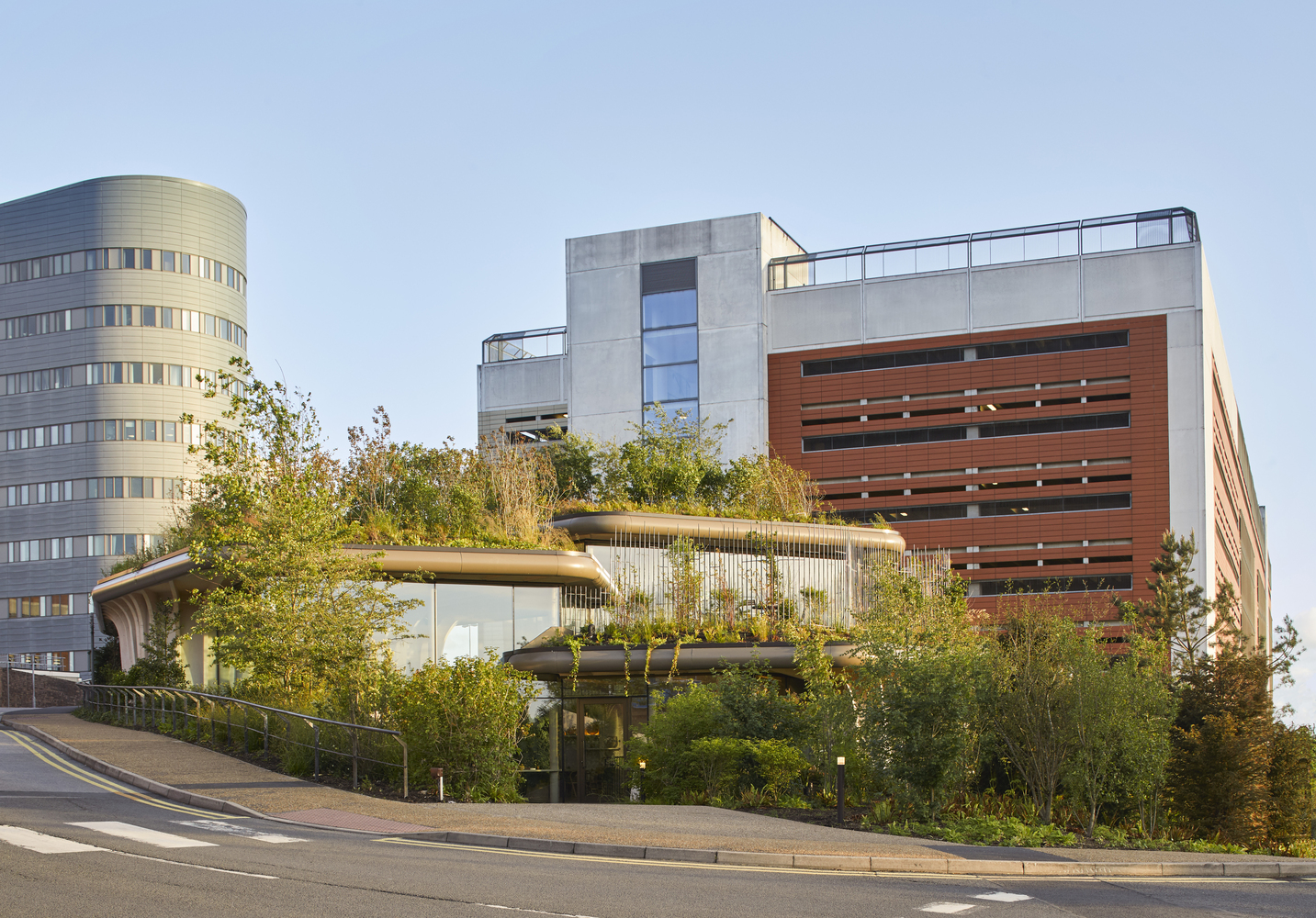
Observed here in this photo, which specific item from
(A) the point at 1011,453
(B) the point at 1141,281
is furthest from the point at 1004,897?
(B) the point at 1141,281

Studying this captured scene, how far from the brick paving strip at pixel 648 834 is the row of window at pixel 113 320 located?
249ft

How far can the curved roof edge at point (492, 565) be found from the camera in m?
25.0

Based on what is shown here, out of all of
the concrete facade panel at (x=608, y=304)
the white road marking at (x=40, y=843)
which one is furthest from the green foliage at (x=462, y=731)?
the concrete facade panel at (x=608, y=304)

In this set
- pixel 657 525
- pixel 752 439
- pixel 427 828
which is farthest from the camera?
pixel 752 439

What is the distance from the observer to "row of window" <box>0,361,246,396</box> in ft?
291

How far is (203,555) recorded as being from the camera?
81.4 feet

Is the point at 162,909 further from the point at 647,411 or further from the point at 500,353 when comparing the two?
the point at 500,353

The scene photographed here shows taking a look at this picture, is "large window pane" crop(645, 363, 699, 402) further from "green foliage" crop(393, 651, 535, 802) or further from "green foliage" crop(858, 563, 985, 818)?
"green foliage" crop(393, 651, 535, 802)

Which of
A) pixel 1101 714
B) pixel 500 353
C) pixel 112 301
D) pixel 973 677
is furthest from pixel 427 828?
pixel 112 301

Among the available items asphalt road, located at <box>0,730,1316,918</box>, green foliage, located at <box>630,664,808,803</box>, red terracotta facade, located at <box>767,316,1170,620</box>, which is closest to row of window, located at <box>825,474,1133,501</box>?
red terracotta facade, located at <box>767,316,1170,620</box>

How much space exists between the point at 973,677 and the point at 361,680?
9804mm

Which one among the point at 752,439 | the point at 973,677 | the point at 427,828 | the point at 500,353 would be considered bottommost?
the point at 427,828

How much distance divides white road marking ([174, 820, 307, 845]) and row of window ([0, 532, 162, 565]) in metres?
76.9

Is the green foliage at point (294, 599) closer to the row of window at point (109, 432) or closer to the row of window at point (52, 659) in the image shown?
the row of window at point (109, 432)
